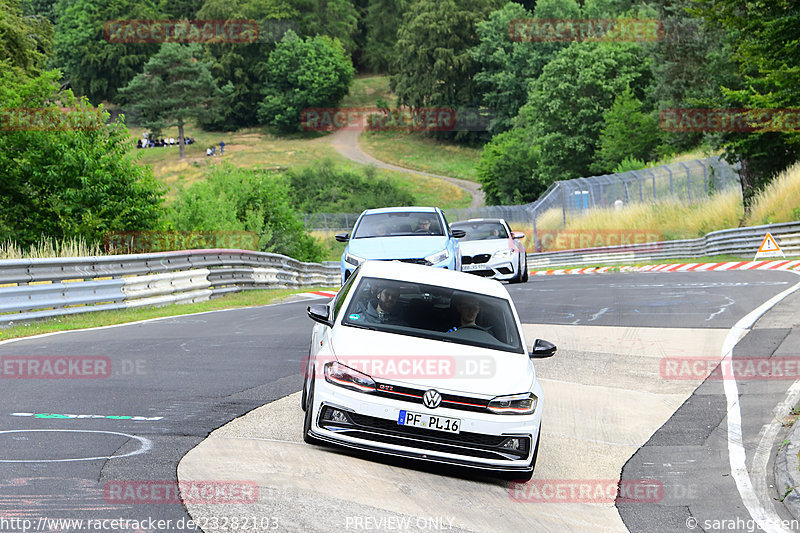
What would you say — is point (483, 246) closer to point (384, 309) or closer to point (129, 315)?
Result: point (129, 315)

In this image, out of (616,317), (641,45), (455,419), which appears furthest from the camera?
(641,45)

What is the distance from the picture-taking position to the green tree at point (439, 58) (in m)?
121

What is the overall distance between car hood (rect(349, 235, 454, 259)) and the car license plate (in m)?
8.78

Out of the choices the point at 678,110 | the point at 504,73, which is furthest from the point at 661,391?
the point at 504,73

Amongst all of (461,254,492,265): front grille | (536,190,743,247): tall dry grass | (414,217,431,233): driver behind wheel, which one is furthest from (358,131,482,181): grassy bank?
(414,217,431,233): driver behind wheel

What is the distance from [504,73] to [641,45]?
38692 mm

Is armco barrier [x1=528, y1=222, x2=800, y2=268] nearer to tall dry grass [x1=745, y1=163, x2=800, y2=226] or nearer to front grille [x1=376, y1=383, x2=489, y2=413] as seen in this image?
tall dry grass [x1=745, y1=163, x2=800, y2=226]

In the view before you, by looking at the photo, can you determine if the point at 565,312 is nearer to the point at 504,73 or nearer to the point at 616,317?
the point at 616,317

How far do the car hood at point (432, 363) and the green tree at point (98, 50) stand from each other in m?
137

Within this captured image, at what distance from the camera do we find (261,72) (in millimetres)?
136625

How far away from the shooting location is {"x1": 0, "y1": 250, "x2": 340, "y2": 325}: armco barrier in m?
15.3
